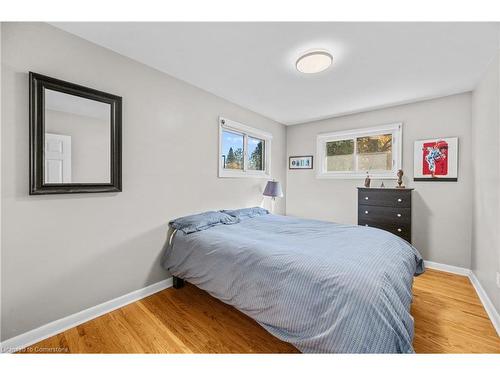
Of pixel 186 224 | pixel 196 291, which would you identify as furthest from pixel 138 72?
pixel 196 291

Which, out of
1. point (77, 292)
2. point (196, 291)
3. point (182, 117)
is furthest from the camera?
point (182, 117)

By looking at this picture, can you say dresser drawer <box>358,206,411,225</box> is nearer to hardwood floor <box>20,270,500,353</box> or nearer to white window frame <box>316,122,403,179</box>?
white window frame <box>316,122,403,179</box>

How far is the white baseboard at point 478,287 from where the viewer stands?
1.74 metres

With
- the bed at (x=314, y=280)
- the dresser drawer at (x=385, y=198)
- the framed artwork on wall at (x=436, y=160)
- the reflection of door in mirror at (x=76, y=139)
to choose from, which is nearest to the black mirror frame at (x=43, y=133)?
the reflection of door in mirror at (x=76, y=139)

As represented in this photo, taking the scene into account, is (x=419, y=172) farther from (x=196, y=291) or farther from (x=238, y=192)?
(x=196, y=291)

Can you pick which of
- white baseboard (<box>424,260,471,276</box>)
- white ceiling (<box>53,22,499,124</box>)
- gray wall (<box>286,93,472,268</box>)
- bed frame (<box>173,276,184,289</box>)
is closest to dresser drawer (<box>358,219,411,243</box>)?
gray wall (<box>286,93,472,268</box>)

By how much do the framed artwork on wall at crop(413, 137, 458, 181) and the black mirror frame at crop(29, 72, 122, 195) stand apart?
12.1ft

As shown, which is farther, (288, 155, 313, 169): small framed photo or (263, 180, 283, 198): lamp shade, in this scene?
(288, 155, 313, 169): small framed photo

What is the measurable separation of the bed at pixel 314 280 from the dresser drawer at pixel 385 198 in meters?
1.06

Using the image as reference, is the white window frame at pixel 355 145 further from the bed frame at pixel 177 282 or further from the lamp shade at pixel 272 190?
the bed frame at pixel 177 282

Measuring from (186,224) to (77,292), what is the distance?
1.02 metres

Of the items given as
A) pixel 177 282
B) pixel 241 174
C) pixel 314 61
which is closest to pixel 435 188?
pixel 314 61

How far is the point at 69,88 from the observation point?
1.65 m

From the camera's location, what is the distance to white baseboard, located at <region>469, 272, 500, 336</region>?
1.71m
